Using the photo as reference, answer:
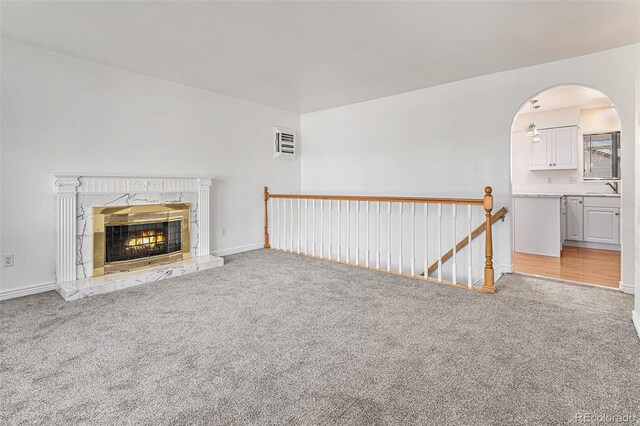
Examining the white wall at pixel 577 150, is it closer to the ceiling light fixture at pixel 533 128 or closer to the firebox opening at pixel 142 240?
the ceiling light fixture at pixel 533 128

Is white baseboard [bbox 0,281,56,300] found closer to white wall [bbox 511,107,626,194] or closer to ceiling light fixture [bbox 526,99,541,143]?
ceiling light fixture [bbox 526,99,541,143]

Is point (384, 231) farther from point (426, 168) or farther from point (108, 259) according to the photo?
point (108, 259)

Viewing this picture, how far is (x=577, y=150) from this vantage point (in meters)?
5.73

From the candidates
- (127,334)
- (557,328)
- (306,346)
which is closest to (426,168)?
(557,328)

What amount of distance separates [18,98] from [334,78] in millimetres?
3236

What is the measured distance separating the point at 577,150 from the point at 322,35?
562cm

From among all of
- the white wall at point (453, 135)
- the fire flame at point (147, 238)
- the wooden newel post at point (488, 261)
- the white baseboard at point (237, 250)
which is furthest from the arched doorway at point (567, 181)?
the fire flame at point (147, 238)

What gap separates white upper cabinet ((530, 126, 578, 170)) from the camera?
5707 millimetres

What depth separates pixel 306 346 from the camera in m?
1.96

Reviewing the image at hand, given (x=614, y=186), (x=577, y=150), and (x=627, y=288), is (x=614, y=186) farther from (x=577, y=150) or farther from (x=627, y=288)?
(x=627, y=288)

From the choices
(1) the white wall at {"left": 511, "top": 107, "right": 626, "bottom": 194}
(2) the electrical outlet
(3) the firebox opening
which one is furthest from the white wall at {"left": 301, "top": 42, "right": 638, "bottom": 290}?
(2) the electrical outlet

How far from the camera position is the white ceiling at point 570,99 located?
4742 millimetres

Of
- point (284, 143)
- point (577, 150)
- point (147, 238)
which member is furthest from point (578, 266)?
point (147, 238)

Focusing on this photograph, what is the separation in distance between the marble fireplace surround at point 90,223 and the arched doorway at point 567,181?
4750mm
